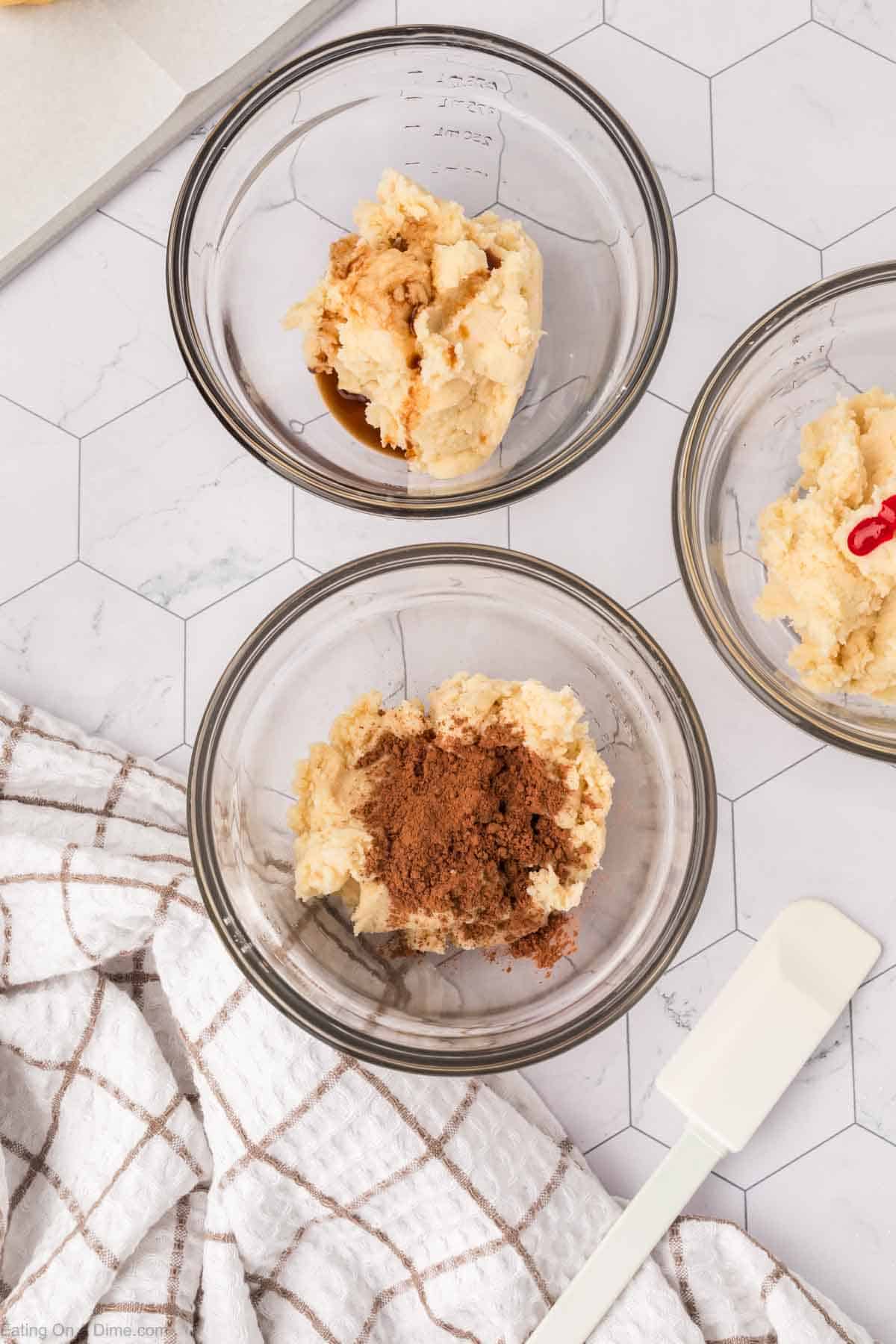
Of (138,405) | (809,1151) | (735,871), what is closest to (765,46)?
(138,405)

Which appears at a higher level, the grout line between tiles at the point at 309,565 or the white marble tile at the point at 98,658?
the grout line between tiles at the point at 309,565

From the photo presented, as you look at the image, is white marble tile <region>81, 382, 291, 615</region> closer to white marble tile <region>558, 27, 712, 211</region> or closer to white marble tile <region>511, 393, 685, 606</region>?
white marble tile <region>511, 393, 685, 606</region>

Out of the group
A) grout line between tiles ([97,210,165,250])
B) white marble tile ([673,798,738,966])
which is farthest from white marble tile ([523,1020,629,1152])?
grout line between tiles ([97,210,165,250])

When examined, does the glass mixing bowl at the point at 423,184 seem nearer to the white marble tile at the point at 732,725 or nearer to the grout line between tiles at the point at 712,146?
the grout line between tiles at the point at 712,146

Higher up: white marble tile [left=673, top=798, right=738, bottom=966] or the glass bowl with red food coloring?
the glass bowl with red food coloring

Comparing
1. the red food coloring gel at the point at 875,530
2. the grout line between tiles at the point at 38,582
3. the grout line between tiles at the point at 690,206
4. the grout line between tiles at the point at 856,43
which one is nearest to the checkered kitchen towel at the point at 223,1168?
the grout line between tiles at the point at 38,582

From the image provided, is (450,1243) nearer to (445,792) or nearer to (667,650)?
(445,792)

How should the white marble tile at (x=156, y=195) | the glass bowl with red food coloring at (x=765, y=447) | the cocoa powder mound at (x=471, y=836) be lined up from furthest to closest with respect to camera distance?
the white marble tile at (x=156, y=195)
the glass bowl with red food coloring at (x=765, y=447)
the cocoa powder mound at (x=471, y=836)
